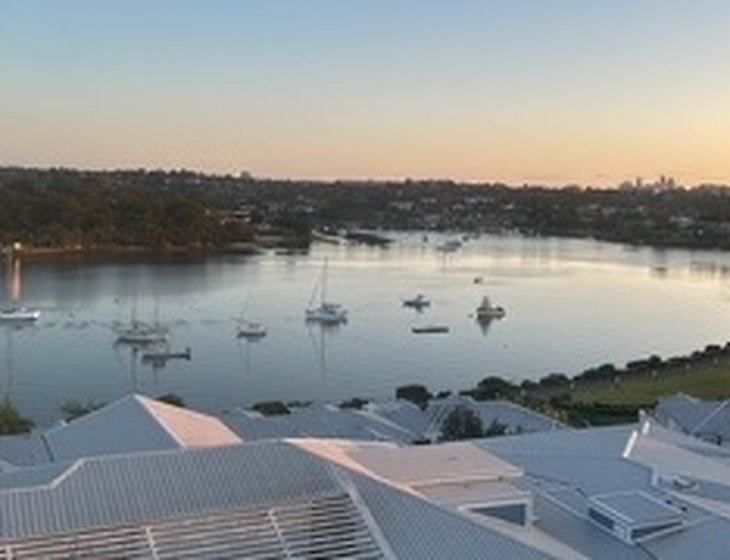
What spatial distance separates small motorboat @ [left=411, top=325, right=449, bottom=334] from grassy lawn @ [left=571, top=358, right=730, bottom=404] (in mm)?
7764

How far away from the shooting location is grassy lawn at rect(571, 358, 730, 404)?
1822 cm

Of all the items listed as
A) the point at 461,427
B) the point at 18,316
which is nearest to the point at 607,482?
the point at 461,427

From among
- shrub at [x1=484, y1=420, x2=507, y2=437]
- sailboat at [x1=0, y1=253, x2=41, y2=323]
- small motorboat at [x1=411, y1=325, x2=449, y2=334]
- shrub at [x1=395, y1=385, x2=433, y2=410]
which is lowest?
small motorboat at [x1=411, y1=325, x2=449, y2=334]

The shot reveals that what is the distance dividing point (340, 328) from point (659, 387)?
1045cm

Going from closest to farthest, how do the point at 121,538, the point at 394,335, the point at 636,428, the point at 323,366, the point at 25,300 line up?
the point at 121,538, the point at 636,428, the point at 323,366, the point at 394,335, the point at 25,300

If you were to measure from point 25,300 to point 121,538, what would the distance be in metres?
25.5

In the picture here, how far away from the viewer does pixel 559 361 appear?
24.5 meters

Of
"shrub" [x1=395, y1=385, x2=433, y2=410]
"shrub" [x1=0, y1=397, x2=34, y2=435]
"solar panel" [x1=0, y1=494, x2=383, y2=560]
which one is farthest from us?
"shrub" [x1=395, y1=385, x2=433, y2=410]

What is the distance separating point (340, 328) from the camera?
28.1 metres

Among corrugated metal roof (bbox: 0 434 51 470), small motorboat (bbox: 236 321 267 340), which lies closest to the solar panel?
corrugated metal roof (bbox: 0 434 51 470)

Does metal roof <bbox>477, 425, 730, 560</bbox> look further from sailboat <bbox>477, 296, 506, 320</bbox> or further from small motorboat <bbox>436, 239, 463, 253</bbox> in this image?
small motorboat <bbox>436, 239, 463, 253</bbox>

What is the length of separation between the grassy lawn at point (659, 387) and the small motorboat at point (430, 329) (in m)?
7.76

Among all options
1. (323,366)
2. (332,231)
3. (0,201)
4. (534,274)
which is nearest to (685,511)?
(323,366)

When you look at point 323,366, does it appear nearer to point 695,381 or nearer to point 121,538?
point 695,381
